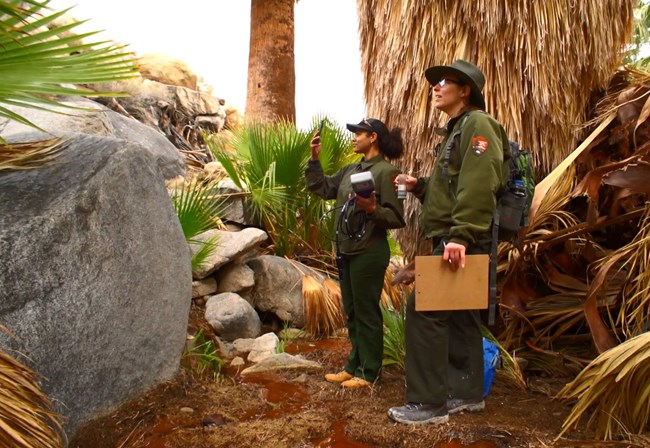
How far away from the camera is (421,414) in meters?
3.27

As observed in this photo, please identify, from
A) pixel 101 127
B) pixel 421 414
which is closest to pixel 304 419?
pixel 421 414

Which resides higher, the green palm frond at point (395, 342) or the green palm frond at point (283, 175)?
the green palm frond at point (283, 175)

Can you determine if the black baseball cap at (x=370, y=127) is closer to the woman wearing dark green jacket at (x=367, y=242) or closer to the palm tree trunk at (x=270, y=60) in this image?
the woman wearing dark green jacket at (x=367, y=242)

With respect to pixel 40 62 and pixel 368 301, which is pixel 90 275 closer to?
pixel 40 62

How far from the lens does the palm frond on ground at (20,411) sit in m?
2.10

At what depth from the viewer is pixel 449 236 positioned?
10.5ft

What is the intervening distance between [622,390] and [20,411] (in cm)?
256

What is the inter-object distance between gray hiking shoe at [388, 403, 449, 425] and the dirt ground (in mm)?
50

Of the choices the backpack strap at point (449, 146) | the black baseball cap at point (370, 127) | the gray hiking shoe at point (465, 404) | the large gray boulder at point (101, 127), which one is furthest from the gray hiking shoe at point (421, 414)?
the large gray boulder at point (101, 127)

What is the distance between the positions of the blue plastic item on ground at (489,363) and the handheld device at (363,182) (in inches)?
48.9

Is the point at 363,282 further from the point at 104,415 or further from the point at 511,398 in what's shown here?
the point at 104,415

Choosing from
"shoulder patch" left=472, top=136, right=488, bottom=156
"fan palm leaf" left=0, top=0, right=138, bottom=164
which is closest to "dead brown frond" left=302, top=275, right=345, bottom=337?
"shoulder patch" left=472, top=136, right=488, bottom=156

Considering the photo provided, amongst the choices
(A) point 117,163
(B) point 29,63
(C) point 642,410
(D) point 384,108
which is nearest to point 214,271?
(D) point 384,108

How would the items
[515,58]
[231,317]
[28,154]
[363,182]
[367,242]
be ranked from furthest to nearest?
[231,317] → [515,58] → [367,242] → [363,182] → [28,154]
